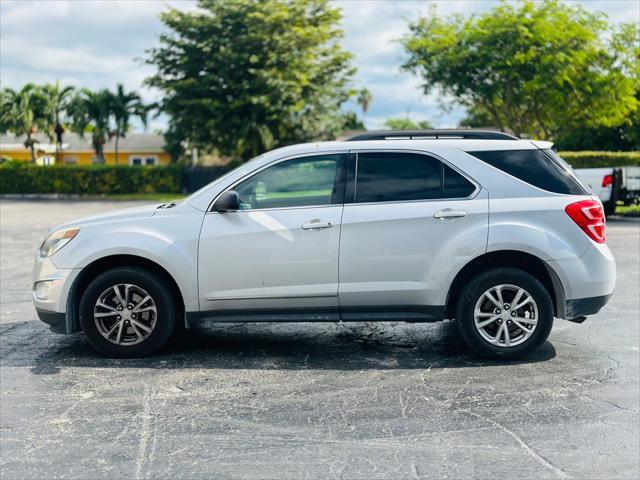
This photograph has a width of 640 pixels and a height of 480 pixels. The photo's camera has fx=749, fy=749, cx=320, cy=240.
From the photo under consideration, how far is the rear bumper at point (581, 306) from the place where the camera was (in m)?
6.29

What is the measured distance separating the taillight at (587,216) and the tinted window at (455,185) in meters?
0.82

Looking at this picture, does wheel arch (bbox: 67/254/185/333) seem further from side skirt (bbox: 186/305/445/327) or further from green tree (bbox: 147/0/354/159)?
green tree (bbox: 147/0/354/159)

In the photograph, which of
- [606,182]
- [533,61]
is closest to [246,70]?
[533,61]

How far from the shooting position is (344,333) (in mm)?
7402

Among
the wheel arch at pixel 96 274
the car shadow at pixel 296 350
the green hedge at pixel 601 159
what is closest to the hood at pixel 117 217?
the wheel arch at pixel 96 274

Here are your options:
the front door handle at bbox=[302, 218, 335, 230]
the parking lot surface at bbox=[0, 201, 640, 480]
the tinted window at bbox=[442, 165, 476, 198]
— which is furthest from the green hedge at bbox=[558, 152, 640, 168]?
the front door handle at bbox=[302, 218, 335, 230]

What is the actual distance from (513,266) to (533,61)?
1178 inches

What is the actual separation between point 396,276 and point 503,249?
0.91m

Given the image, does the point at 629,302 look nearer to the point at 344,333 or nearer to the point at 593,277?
the point at 593,277

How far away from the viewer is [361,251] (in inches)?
245

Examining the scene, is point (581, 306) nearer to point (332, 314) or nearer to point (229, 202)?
point (332, 314)

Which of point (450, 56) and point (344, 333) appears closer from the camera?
point (344, 333)

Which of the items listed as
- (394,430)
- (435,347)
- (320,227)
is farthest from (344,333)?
(394,430)

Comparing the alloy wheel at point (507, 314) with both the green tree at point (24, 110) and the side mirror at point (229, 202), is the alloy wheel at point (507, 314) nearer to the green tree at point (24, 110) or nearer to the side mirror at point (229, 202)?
the side mirror at point (229, 202)
